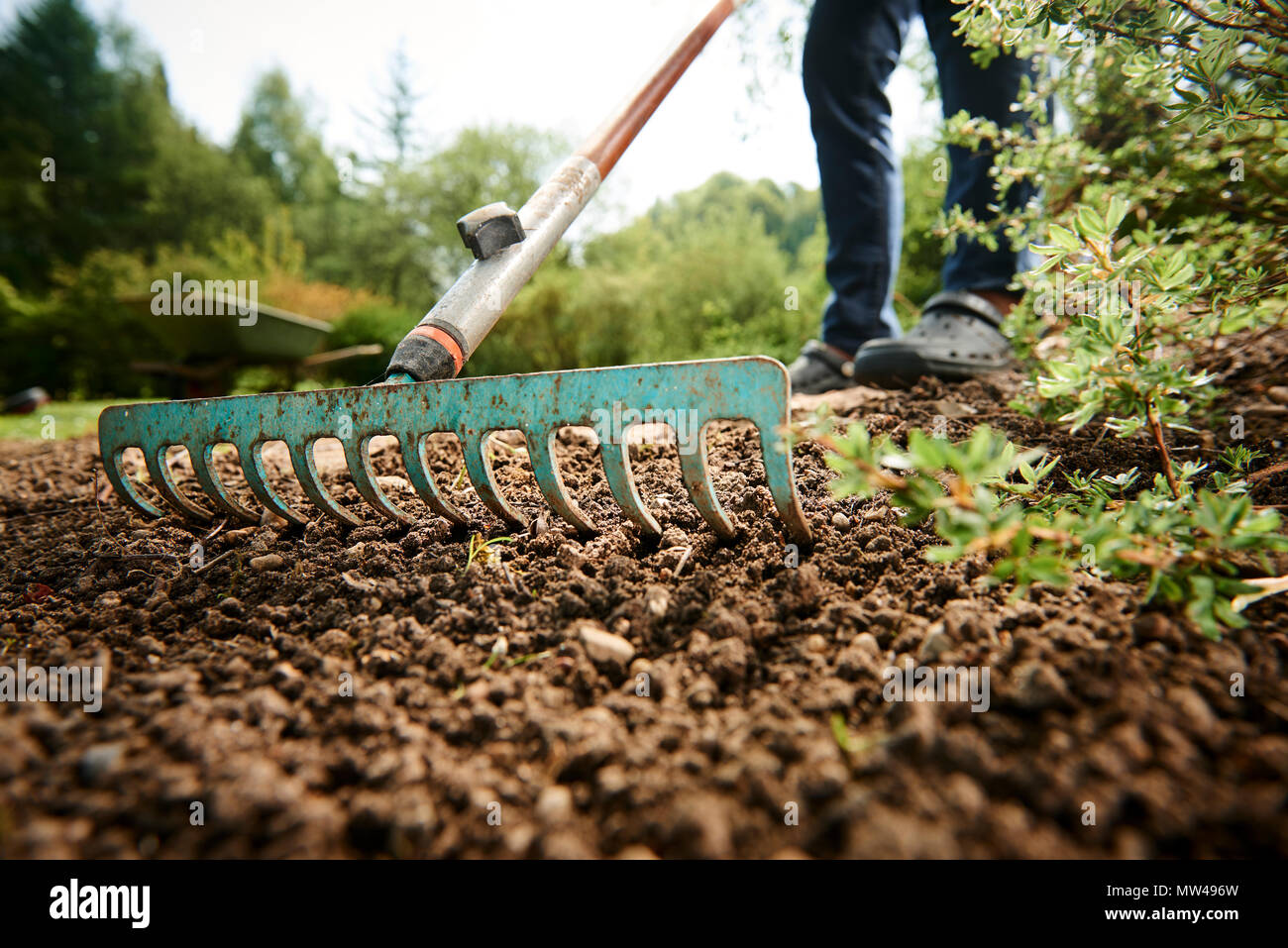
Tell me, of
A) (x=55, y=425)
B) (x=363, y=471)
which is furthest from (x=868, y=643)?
(x=55, y=425)

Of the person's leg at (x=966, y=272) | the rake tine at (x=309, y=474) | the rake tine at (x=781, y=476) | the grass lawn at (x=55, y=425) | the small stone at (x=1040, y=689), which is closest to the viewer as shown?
the small stone at (x=1040, y=689)

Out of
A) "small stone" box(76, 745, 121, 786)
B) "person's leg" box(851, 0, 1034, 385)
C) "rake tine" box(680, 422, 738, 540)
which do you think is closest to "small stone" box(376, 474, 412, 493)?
"rake tine" box(680, 422, 738, 540)

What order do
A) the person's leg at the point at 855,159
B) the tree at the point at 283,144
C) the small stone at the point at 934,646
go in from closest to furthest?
the small stone at the point at 934,646 → the person's leg at the point at 855,159 → the tree at the point at 283,144

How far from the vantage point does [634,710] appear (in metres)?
0.89

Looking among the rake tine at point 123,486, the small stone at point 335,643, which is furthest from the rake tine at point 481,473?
the rake tine at point 123,486

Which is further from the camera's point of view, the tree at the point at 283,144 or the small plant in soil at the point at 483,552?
the tree at the point at 283,144

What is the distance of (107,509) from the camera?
213 cm

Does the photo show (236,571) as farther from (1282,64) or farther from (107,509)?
(1282,64)

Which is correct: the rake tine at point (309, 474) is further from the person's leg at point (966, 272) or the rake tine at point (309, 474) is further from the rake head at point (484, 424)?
the person's leg at point (966, 272)

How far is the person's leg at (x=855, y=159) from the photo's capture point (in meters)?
2.67

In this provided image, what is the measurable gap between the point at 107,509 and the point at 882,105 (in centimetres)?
356

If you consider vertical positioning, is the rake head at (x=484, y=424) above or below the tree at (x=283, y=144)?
below

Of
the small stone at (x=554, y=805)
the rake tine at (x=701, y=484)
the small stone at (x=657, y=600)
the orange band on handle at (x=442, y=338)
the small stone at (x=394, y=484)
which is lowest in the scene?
the small stone at (x=554, y=805)
